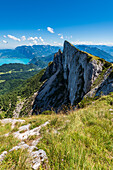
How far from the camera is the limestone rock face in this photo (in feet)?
94.2

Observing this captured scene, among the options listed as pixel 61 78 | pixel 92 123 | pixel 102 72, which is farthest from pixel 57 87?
pixel 92 123

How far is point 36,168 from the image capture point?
253 centimetres

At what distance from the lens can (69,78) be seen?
51062 mm

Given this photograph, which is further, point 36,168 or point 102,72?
point 102,72

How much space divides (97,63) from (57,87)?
39.1 metres

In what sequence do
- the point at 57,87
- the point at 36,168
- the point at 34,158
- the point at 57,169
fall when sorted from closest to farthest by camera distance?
the point at 57,169
the point at 36,168
the point at 34,158
the point at 57,87

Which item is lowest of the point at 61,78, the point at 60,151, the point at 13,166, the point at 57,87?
the point at 57,87

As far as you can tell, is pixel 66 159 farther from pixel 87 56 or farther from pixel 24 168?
pixel 87 56

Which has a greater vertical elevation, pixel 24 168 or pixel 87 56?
pixel 87 56

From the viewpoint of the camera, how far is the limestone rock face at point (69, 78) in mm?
28703

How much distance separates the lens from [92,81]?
26.8 m

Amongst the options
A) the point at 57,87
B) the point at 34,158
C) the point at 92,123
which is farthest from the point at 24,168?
the point at 57,87

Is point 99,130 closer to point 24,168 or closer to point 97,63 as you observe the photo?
point 24,168

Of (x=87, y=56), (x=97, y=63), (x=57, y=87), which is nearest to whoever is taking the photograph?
(x=97, y=63)
